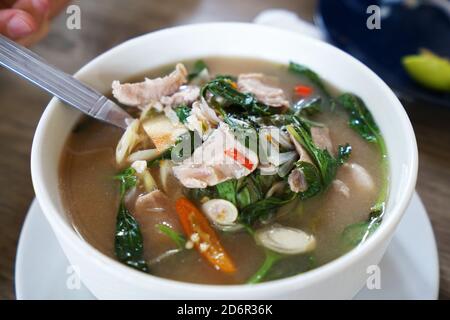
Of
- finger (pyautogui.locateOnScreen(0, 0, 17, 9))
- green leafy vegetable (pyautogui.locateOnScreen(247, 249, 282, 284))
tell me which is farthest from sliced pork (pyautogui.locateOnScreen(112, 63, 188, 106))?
finger (pyautogui.locateOnScreen(0, 0, 17, 9))

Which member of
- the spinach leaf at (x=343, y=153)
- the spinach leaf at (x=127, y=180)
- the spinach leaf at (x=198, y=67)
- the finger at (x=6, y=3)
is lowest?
the spinach leaf at (x=127, y=180)

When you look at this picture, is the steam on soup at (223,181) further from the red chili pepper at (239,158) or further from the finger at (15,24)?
the finger at (15,24)

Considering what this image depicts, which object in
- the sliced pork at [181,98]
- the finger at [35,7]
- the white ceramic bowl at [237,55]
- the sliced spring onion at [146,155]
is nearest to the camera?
the white ceramic bowl at [237,55]

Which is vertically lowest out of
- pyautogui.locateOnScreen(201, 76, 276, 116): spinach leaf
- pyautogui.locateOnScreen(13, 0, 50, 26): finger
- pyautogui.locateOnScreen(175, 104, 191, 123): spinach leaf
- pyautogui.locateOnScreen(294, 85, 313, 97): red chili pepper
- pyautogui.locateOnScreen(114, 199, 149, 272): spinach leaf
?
pyautogui.locateOnScreen(114, 199, 149, 272): spinach leaf

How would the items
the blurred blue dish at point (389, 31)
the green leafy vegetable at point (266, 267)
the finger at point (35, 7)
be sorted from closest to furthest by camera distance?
the green leafy vegetable at point (266, 267), the finger at point (35, 7), the blurred blue dish at point (389, 31)

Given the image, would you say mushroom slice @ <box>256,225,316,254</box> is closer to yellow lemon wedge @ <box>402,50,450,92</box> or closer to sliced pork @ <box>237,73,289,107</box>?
sliced pork @ <box>237,73,289,107</box>

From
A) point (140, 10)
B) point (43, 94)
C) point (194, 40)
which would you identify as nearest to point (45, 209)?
point (194, 40)

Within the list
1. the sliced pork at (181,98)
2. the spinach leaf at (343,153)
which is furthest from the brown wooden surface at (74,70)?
the sliced pork at (181,98)

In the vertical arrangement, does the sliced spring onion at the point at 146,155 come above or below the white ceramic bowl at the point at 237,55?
below
